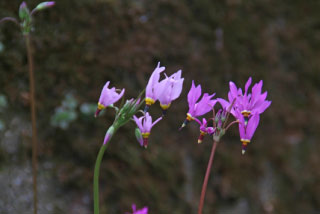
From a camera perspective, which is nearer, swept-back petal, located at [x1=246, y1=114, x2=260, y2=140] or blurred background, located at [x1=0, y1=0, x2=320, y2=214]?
swept-back petal, located at [x1=246, y1=114, x2=260, y2=140]

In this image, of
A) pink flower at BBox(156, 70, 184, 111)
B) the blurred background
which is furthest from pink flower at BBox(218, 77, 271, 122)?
the blurred background

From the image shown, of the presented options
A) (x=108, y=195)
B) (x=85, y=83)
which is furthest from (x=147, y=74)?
(x=108, y=195)

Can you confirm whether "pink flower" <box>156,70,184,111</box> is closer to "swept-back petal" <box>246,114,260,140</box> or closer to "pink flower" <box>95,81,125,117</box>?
"pink flower" <box>95,81,125,117</box>

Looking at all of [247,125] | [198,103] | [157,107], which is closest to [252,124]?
[247,125]

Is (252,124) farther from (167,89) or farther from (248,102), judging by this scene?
(167,89)

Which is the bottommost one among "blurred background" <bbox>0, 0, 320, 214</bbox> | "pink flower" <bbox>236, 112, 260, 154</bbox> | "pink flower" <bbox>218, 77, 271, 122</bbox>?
"pink flower" <bbox>236, 112, 260, 154</bbox>

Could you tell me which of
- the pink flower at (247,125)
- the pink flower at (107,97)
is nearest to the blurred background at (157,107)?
the pink flower at (107,97)

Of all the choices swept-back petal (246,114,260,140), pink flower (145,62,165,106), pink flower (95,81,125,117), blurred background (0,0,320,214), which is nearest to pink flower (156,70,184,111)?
pink flower (145,62,165,106)

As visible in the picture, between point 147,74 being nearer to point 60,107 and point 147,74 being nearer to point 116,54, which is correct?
point 116,54

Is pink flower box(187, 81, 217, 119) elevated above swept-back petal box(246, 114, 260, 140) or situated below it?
above
